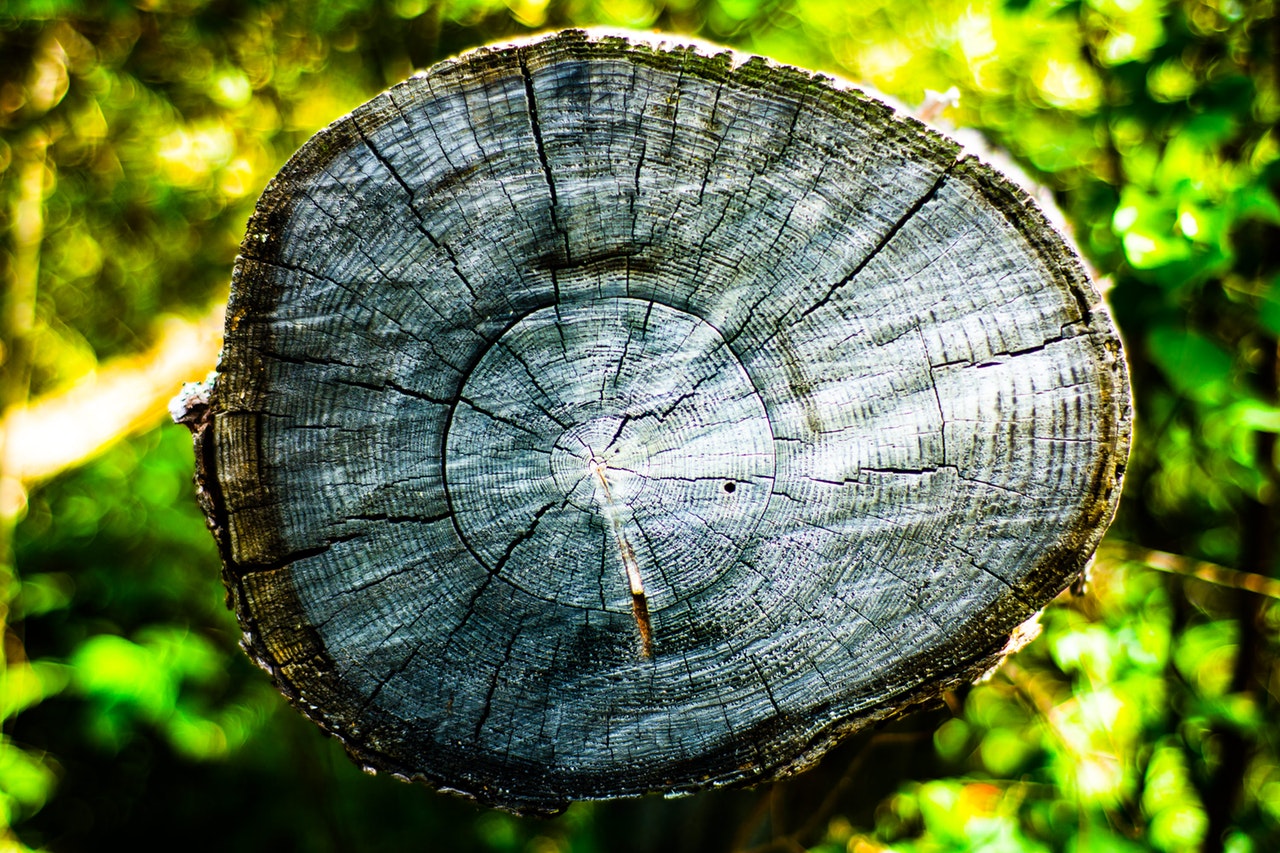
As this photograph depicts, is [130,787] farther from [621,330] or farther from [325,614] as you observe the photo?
[621,330]

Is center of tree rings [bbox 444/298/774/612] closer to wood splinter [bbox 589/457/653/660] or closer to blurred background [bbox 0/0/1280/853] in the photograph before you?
wood splinter [bbox 589/457/653/660]

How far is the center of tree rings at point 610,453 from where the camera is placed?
1.02 metres

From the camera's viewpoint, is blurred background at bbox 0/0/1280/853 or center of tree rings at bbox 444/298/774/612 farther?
blurred background at bbox 0/0/1280/853

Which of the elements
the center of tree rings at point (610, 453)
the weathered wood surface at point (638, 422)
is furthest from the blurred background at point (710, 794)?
the center of tree rings at point (610, 453)

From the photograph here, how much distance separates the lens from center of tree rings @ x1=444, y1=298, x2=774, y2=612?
1021mm

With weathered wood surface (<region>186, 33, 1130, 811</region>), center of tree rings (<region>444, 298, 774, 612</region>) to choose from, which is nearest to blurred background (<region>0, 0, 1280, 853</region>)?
weathered wood surface (<region>186, 33, 1130, 811</region>)

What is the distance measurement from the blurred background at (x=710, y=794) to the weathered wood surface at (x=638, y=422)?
0.53m

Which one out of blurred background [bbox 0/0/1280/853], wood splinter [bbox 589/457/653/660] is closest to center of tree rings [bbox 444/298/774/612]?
wood splinter [bbox 589/457/653/660]

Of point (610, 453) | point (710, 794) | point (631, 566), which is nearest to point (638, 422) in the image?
point (610, 453)

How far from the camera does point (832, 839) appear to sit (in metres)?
1.91

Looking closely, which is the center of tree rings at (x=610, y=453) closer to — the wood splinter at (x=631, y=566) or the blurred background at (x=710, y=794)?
the wood splinter at (x=631, y=566)

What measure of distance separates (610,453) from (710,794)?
147 cm

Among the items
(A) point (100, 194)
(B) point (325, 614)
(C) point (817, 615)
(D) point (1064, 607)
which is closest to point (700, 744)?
(C) point (817, 615)

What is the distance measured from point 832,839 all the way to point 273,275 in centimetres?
185
